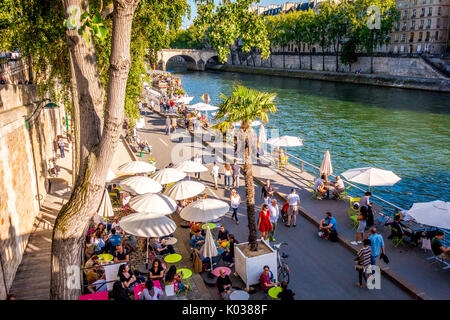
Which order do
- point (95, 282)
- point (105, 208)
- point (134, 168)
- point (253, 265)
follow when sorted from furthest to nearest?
point (134, 168) < point (105, 208) < point (253, 265) < point (95, 282)

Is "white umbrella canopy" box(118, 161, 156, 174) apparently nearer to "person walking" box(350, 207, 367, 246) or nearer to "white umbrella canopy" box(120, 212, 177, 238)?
"white umbrella canopy" box(120, 212, 177, 238)

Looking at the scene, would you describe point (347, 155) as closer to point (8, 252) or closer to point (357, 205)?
point (357, 205)

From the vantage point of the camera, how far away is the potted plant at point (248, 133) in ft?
32.7

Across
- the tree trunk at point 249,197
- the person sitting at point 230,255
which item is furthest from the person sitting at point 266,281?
the person sitting at point 230,255

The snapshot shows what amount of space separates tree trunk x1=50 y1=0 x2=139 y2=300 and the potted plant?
12.7 feet

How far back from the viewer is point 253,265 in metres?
10.3

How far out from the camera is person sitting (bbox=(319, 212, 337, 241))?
12728 mm

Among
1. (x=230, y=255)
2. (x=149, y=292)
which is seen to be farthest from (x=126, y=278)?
(x=230, y=255)

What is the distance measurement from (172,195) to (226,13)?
6.83 metres

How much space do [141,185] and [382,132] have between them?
94.6 ft

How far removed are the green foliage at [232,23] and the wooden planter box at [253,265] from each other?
17.2 ft

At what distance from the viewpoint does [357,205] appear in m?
14.4

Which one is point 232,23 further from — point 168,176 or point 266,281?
point 168,176

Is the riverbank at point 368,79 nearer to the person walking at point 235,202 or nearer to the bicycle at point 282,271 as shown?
the person walking at point 235,202
